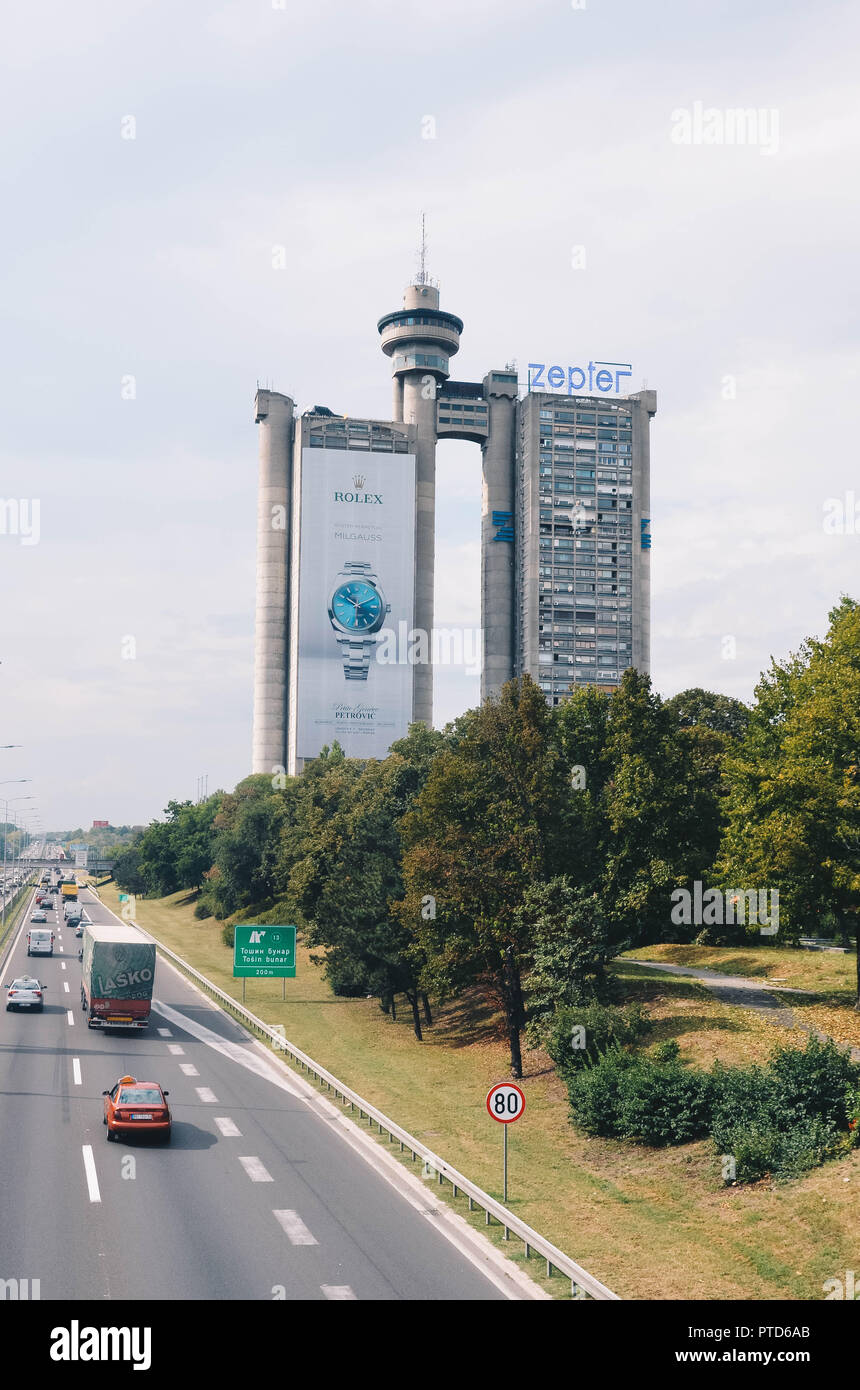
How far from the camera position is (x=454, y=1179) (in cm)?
2516

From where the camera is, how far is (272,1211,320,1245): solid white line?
21.7 m

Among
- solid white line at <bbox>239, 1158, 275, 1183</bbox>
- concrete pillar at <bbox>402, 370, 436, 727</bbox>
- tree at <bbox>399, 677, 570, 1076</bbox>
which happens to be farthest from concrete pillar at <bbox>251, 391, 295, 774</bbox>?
solid white line at <bbox>239, 1158, 275, 1183</bbox>

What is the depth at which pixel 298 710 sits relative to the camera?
604 feet

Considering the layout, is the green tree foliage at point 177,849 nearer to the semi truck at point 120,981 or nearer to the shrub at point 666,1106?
the semi truck at point 120,981

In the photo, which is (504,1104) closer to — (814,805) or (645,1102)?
(645,1102)

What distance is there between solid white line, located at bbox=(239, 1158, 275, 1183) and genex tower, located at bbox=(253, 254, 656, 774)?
15546 centimetres

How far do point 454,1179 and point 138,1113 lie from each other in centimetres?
908

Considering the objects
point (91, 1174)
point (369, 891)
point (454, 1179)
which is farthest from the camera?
point (369, 891)

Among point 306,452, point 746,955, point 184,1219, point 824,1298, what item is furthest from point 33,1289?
point 306,452

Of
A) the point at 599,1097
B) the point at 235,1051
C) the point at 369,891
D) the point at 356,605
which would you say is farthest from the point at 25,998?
the point at 356,605

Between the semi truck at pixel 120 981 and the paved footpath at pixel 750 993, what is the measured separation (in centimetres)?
2219
